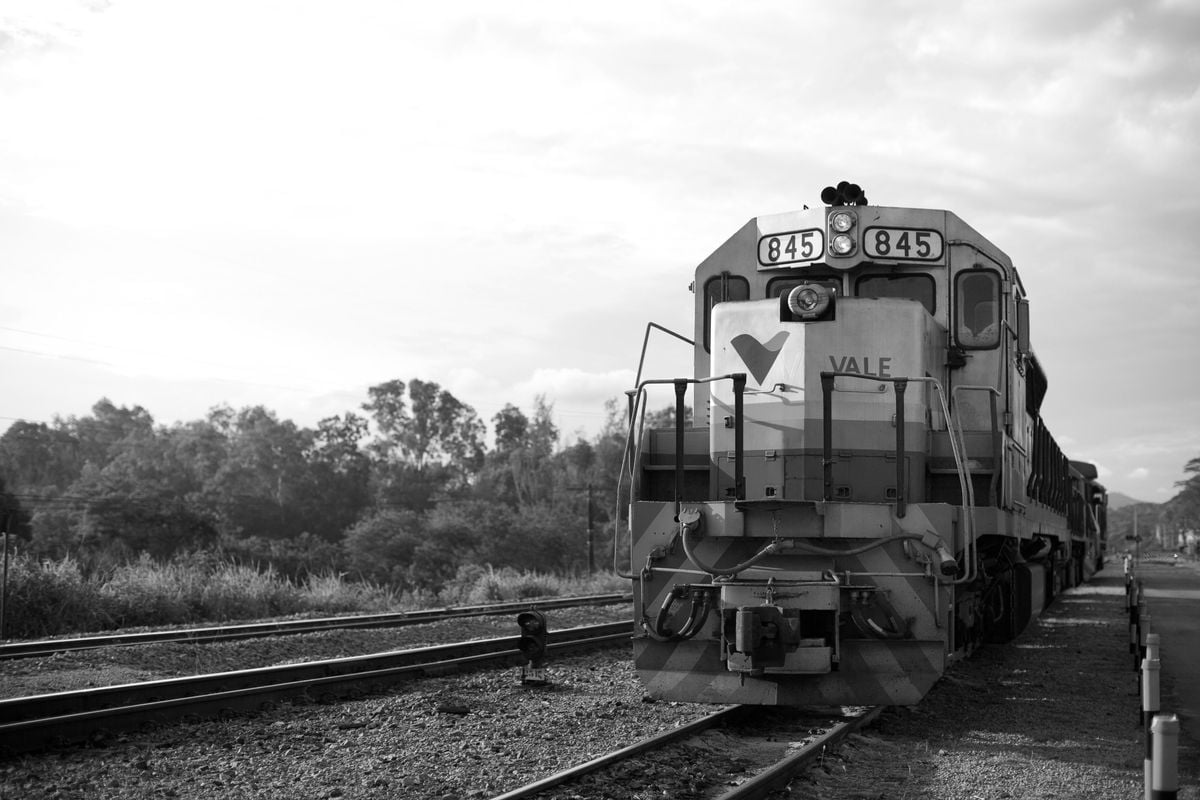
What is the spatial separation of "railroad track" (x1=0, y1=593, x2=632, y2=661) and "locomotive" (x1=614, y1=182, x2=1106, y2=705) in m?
6.49

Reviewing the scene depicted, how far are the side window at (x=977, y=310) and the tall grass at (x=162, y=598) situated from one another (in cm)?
1250

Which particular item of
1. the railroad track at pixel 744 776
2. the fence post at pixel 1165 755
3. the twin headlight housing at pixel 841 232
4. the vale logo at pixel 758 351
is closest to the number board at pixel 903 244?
the twin headlight housing at pixel 841 232

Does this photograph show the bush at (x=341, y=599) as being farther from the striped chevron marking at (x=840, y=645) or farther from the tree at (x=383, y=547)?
the tree at (x=383, y=547)

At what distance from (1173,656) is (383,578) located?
29.8 meters

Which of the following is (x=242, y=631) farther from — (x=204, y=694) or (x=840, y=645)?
(x=840, y=645)

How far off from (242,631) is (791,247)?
827 cm

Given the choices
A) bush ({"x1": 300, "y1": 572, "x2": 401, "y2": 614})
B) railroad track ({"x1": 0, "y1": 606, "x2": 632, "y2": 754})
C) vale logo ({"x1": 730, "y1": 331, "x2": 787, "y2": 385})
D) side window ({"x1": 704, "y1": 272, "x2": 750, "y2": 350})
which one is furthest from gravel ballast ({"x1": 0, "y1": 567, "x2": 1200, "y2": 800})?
bush ({"x1": 300, "y1": 572, "x2": 401, "y2": 614})

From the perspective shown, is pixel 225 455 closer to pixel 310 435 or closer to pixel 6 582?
pixel 310 435

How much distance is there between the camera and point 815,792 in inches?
212

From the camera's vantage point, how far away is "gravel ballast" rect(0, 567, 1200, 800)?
17.7 feet

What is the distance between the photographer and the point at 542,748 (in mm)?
6332

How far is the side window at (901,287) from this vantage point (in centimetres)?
823

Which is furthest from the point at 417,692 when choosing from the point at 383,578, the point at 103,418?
the point at 103,418

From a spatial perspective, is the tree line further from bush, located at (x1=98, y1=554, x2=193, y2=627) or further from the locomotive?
the locomotive
